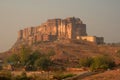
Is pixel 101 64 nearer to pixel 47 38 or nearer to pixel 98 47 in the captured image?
pixel 98 47

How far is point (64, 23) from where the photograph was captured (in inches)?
4077

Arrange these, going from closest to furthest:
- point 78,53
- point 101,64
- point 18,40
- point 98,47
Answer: point 101,64 → point 78,53 → point 98,47 → point 18,40

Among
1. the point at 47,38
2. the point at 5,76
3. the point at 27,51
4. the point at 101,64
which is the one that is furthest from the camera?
the point at 47,38

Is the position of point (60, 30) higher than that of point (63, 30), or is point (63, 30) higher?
point (60, 30)

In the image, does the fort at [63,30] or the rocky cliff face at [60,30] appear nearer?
the fort at [63,30]

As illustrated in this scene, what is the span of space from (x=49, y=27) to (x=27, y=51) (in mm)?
54152

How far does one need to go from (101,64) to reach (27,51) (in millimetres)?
17512

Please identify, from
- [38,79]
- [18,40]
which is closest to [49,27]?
[18,40]

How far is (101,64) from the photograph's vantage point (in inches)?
1700

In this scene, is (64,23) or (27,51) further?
(64,23)

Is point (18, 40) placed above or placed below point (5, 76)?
above

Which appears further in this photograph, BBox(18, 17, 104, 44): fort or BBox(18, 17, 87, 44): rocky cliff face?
BBox(18, 17, 87, 44): rocky cliff face

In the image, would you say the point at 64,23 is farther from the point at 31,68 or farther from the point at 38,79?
the point at 38,79

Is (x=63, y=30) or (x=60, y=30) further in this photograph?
(x=60, y=30)
